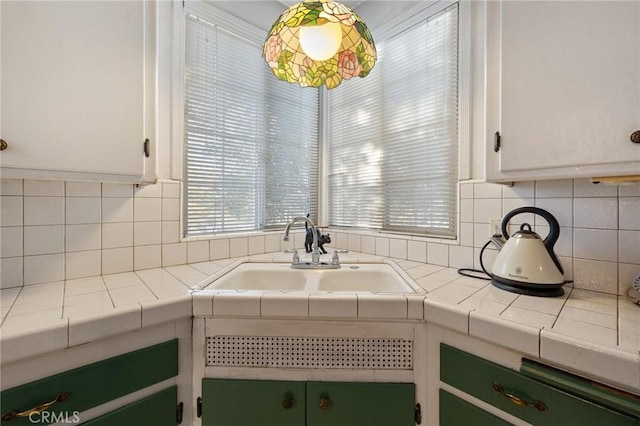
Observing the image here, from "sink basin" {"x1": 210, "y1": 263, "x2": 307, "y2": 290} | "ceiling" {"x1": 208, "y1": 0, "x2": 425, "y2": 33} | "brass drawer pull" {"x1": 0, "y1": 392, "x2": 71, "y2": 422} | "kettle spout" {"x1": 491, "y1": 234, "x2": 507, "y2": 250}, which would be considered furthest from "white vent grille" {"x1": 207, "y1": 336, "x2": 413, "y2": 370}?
"ceiling" {"x1": 208, "y1": 0, "x2": 425, "y2": 33}

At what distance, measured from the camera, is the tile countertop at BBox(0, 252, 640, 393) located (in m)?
0.65

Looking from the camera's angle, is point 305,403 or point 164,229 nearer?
point 305,403

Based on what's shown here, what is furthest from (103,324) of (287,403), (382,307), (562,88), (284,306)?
(562,88)

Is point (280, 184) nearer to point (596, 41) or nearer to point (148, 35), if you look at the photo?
point (148, 35)

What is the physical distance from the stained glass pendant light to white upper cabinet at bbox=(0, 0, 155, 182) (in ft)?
1.64

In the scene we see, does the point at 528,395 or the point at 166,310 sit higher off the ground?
the point at 166,310

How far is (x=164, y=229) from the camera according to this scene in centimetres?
140

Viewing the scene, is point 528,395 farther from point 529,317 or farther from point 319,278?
point 319,278

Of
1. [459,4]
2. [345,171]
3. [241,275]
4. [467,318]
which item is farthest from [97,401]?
[459,4]

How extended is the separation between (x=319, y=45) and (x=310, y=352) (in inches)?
44.1

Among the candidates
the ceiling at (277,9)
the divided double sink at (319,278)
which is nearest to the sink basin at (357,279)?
the divided double sink at (319,278)

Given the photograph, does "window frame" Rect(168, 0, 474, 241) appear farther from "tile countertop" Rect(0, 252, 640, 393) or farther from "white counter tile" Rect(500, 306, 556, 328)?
"white counter tile" Rect(500, 306, 556, 328)

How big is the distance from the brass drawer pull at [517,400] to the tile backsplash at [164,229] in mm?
618

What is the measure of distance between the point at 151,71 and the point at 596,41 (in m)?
1.48
